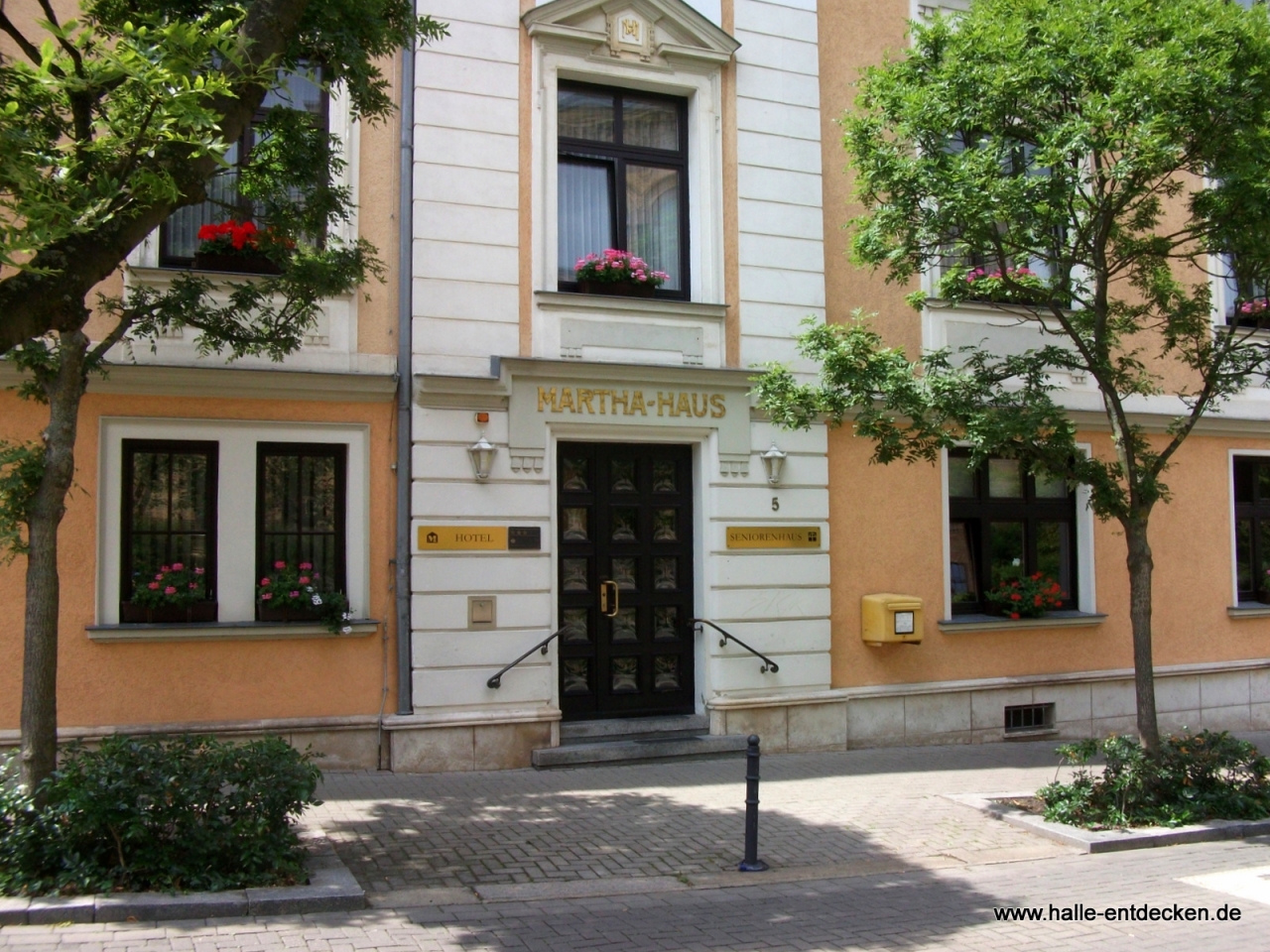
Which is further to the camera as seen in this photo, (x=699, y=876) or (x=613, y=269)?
(x=613, y=269)

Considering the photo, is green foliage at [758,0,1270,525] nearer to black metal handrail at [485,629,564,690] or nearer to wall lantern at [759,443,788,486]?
wall lantern at [759,443,788,486]

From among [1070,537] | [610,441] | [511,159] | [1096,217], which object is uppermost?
[511,159]

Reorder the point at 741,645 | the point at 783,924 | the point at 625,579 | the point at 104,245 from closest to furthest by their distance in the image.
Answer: the point at 104,245
the point at 783,924
the point at 741,645
the point at 625,579

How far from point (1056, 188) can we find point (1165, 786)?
16.4 feet

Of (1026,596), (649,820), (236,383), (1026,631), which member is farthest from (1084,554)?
(236,383)

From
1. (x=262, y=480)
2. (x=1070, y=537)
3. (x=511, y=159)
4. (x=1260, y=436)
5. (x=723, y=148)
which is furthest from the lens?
(x=1260, y=436)

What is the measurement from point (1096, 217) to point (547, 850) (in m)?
6.88

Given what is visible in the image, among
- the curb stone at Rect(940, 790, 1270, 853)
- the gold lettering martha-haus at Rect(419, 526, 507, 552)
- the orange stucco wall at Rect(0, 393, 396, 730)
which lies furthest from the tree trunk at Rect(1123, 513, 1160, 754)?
the orange stucco wall at Rect(0, 393, 396, 730)

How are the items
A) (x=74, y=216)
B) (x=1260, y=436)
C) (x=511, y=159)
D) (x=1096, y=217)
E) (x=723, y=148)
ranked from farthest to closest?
(x=1260, y=436) → (x=723, y=148) → (x=511, y=159) → (x=1096, y=217) → (x=74, y=216)

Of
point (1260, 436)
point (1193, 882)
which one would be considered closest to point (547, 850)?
point (1193, 882)

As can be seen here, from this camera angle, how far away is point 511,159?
1132 centimetres

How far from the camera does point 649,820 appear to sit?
29.4 ft

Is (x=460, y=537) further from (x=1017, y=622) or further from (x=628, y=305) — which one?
(x=1017, y=622)

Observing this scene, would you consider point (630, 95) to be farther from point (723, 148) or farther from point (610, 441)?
point (610, 441)
